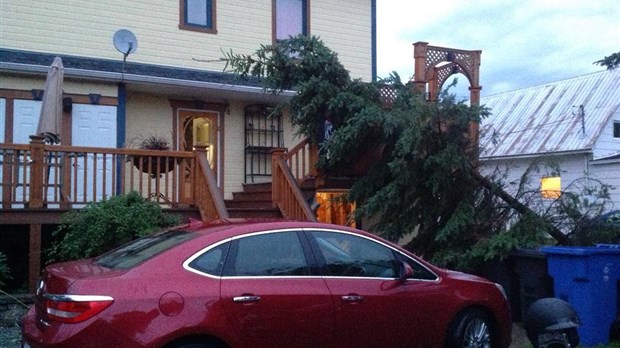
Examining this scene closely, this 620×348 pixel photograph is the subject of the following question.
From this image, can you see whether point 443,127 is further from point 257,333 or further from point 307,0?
point 307,0

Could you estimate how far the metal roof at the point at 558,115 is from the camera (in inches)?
963

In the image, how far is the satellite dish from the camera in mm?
13273

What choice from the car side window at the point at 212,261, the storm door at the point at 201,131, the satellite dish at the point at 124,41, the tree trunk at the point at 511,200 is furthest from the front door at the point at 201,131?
the car side window at the point at 212,261

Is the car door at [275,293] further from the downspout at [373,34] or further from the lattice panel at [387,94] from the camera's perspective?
the downspout at [373,34]

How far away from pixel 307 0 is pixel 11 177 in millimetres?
7899

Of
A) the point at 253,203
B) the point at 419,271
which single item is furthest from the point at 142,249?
the point at 253,203

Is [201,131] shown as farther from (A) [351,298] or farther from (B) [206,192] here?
(A) [351,298]

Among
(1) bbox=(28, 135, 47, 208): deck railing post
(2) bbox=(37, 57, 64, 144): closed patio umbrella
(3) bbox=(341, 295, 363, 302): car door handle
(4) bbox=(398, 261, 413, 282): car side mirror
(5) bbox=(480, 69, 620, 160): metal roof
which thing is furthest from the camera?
(5) bbox=(480, 69, 620, 160): metal roof

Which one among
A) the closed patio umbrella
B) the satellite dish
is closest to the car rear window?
the closed patio umbrella

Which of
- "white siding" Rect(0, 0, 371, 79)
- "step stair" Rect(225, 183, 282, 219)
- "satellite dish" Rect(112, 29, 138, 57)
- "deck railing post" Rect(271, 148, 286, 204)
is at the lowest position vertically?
"step stair" Rect(225, 183, 282, 219)

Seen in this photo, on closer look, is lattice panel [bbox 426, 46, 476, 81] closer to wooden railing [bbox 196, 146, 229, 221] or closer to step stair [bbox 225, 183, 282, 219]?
step stair [bbox 225, 183, 282, 219]

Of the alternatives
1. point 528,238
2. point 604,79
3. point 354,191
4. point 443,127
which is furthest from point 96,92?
point 604,79

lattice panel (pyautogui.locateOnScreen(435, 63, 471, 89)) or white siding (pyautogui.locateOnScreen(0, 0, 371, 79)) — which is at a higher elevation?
white siding (pyautogui.locateOnScreen(0, 0, 371, 79))

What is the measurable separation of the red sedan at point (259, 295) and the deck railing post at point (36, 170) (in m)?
4.51
